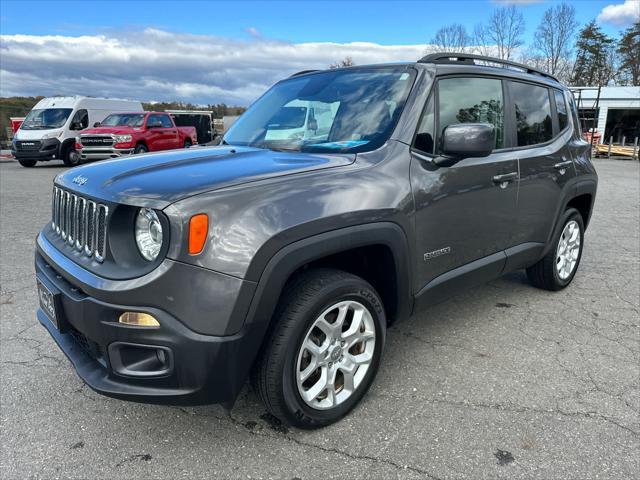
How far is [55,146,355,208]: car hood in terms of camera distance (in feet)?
7.02

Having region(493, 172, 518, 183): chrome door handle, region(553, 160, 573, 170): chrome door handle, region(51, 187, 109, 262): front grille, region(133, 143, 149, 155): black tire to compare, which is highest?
region(553, 160, 573, 170): chrome door handle

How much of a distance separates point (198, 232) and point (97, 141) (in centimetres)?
1585

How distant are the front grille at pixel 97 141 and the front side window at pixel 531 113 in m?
14.6

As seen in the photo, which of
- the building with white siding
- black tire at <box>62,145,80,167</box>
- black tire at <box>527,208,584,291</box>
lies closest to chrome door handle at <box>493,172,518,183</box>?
black tire at <box>527,208,584,291</box>

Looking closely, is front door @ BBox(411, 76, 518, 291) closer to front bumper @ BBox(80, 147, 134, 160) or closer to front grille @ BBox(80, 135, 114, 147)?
front bumper @ BBox(80, 147, 134, 160)

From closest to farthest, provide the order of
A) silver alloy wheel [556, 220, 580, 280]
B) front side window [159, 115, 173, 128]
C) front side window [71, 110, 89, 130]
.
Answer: silver alloy wheel [556, 220, 580, 280]
front side window [159, 115, 173, 128]
front side window [71, 110, 89, 130]

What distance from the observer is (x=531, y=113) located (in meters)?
3.97

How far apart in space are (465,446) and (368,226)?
1.16 meters

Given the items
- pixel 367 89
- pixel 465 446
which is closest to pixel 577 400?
pixel 465 446

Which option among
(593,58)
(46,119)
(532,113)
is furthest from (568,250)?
(593,58)

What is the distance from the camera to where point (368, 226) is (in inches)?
98.6

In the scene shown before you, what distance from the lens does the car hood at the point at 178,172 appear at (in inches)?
84.3

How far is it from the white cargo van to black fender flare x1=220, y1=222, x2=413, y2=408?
17.7 metres

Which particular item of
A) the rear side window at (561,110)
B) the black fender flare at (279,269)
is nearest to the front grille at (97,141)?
the rear side window at (561,110)
